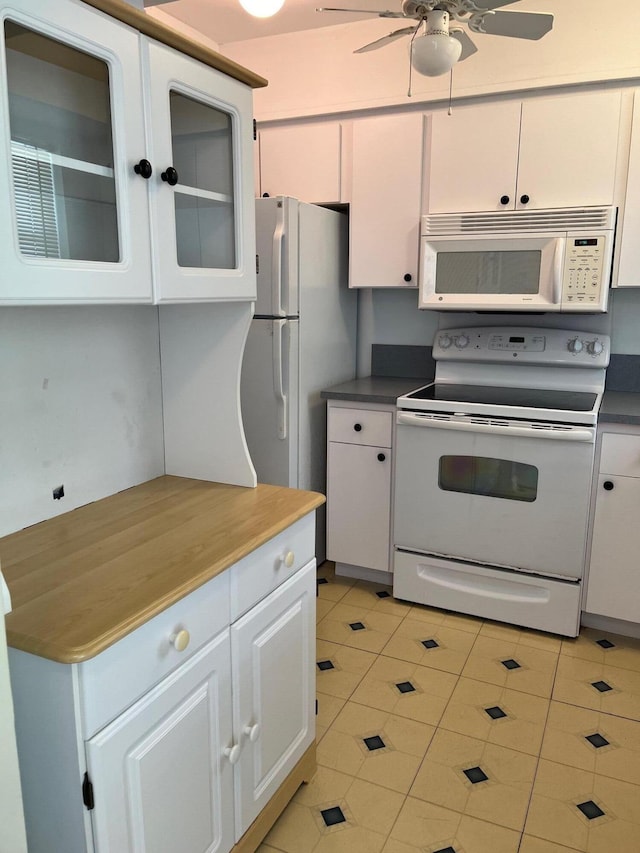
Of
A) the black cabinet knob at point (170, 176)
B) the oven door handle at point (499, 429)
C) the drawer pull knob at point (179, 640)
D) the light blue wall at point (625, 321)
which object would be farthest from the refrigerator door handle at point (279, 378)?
the drawer pull knob at point (179, 640)

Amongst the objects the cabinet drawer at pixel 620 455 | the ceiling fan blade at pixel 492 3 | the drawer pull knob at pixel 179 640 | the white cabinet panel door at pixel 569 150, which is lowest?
the drawer pull knob at pixel 179 640

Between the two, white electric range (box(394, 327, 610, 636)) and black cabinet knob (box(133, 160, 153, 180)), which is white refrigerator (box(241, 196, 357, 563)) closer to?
white electric range (box(394, 327, 610, 636))

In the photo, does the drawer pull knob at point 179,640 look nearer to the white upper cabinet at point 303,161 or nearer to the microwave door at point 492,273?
the microwave door at point 492,273

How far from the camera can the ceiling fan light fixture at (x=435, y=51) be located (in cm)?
189

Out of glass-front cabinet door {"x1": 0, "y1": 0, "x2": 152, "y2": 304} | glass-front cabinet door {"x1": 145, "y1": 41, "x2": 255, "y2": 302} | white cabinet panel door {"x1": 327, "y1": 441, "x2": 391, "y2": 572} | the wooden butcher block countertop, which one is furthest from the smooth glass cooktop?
glass-front cabinet door {"x1": 0, "y1": 0, "x2": 152, "y2": 304}

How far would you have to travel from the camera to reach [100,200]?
1334 millimetres

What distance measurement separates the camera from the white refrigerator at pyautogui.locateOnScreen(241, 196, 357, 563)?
2846 millimetres

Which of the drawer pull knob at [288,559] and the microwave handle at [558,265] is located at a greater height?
the microwave handle at [558,265]

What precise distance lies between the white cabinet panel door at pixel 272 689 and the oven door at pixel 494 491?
116 centimetres

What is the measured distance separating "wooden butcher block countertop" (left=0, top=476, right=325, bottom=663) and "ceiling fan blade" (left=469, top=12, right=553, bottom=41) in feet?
5.07

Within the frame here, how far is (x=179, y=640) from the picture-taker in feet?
4.24

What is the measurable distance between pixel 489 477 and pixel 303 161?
5.98ft

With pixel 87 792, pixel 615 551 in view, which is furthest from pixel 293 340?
pixel 87 792

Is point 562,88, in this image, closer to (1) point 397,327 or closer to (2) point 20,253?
(1) point 397,327
